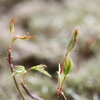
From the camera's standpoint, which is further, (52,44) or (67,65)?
(52,44)

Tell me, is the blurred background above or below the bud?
below

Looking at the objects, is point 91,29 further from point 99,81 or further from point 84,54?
point 99,81

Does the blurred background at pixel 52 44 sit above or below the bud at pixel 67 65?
below

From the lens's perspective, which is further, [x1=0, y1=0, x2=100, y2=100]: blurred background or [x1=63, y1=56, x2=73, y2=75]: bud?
[x1=0, y1=0, x2=100, y2=100]: blurred background

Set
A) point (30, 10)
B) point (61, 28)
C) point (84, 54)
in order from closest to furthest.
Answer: point (84, 54) → point (61, 28) → point (30, 10)

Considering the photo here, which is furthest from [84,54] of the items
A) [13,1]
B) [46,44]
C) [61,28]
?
[13,1]

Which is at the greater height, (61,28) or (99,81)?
(61,28)

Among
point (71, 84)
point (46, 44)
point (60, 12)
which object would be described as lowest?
point (71, 84)

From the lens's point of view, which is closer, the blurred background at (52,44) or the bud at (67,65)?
the bud at (67,65)
